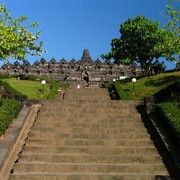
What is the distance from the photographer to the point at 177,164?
11.7 meters

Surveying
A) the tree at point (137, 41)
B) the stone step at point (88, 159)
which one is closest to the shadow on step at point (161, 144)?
the stone step at point (88, 159)

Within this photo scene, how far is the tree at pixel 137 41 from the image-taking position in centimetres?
6172

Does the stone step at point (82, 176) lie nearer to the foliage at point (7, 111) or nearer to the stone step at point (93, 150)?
the stone step at point (93, 150)

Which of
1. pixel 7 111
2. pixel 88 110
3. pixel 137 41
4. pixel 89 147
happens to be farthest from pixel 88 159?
pixel 137 41

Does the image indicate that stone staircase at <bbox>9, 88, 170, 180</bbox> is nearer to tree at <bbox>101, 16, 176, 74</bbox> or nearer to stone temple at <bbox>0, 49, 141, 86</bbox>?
tree at <bbox>101, 16, 176, 74</bbox>

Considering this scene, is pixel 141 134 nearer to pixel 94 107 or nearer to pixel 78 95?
pixel 94 107

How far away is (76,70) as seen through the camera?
75.6m

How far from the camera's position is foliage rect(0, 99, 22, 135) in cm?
1440

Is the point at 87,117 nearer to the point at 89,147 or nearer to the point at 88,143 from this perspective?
the point at 88,143

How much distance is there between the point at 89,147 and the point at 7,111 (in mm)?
4302

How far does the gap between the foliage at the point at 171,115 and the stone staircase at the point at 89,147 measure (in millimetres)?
952

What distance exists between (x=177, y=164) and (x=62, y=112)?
740cm

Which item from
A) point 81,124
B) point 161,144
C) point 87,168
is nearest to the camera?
point 87,168

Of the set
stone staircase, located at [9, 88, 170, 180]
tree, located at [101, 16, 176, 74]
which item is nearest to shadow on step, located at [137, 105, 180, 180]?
stone staircase, located at [9, 88, 170, 180]
